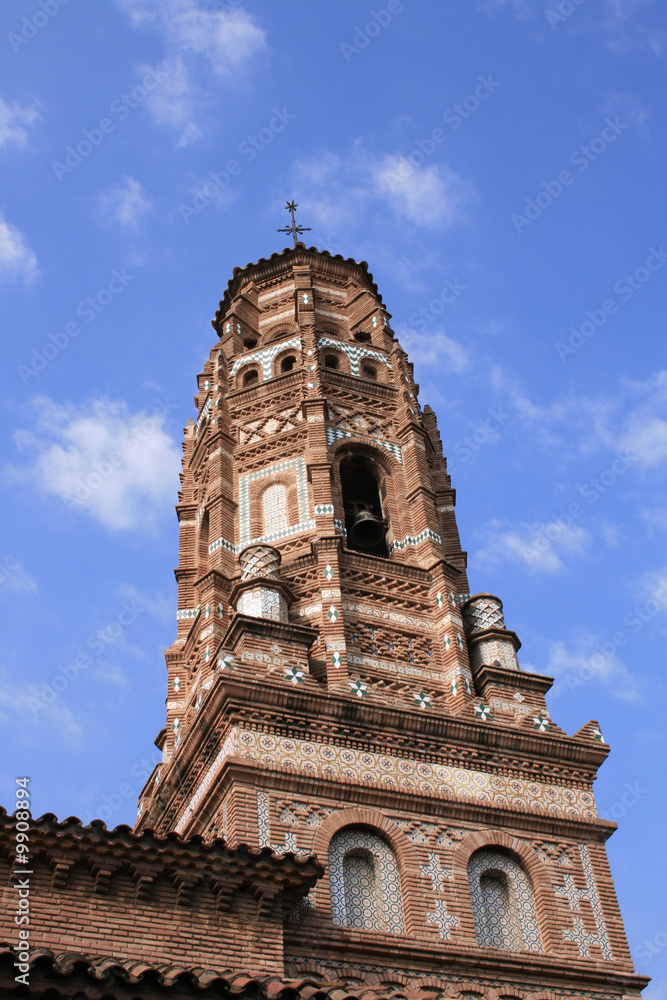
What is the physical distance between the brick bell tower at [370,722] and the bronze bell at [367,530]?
5cm

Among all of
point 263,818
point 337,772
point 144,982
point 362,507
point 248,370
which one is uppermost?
point 248,370

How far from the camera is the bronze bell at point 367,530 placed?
20359mm

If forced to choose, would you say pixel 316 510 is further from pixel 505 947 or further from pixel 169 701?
pixel 505 947

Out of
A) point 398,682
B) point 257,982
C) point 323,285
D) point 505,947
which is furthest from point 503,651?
point 323,285

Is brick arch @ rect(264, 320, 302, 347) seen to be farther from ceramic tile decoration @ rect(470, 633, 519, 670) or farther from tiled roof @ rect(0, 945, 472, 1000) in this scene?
tiled roof @ rect(0, 945, 472, 1000)

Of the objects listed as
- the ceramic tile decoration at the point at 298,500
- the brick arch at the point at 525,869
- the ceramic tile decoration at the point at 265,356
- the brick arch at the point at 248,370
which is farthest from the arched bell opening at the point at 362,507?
the brick arch at the point at 525,869

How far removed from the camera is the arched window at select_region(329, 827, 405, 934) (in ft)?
46.9

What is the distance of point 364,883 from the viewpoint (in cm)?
1473

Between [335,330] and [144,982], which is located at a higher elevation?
[335,330]

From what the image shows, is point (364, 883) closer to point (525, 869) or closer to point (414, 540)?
point (525, 869)

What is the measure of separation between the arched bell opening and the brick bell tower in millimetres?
45

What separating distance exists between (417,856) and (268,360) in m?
12.0

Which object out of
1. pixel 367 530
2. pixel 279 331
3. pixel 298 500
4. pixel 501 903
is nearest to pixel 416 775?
pixel 501 903

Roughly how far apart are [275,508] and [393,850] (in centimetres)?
708
